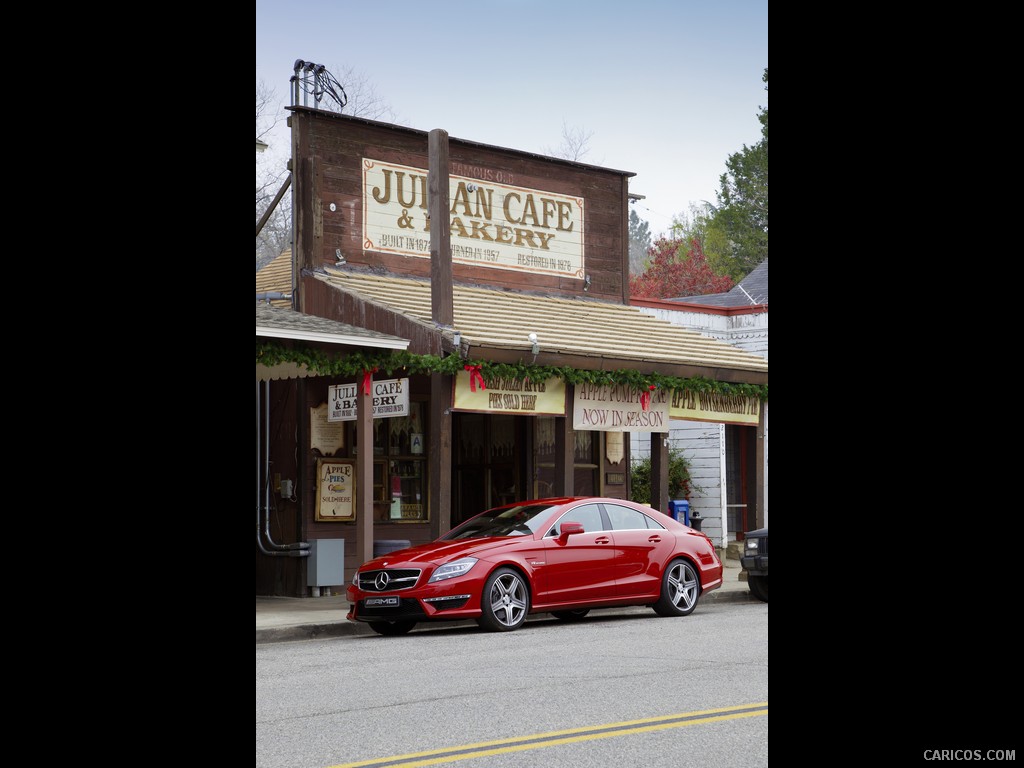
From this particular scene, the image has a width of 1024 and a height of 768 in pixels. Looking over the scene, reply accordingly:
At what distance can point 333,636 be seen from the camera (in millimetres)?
13750

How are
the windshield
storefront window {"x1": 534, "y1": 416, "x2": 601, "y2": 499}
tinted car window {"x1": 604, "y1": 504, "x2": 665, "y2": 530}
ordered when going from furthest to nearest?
storefront window {"x1": 534, "y1": 416, "x2": 601, "y2": 499} < tinted car window {"x1": 604, "y1": 504, "x2": 665, "y2": 530} < the windshield

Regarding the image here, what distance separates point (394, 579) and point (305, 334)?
3302 mm

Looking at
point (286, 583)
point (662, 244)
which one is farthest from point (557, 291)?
point (662, 244)

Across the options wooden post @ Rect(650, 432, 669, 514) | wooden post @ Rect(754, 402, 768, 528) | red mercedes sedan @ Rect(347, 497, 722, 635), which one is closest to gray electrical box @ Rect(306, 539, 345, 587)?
red mercedes sedan @ Rect(347, 497, 722, 635)

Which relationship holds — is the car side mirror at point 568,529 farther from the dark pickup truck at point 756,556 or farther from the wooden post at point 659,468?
the wooden post at point 659,468

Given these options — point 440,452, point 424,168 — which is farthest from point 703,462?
point 440,452

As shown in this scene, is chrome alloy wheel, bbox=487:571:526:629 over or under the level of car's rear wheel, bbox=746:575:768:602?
over

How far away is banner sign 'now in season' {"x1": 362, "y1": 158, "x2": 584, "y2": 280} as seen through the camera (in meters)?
19.0

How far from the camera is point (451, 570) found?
12.9 metres

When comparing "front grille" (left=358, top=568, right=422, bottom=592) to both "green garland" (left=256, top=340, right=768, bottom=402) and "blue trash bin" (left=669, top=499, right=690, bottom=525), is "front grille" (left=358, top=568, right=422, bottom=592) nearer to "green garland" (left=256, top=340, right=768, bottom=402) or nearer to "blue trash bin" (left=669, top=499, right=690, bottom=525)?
"green garland" (left=256, top=340, right=768, bottom=402)

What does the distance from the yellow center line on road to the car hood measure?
5677 mm

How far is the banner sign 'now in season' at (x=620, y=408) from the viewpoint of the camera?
17.4 m
